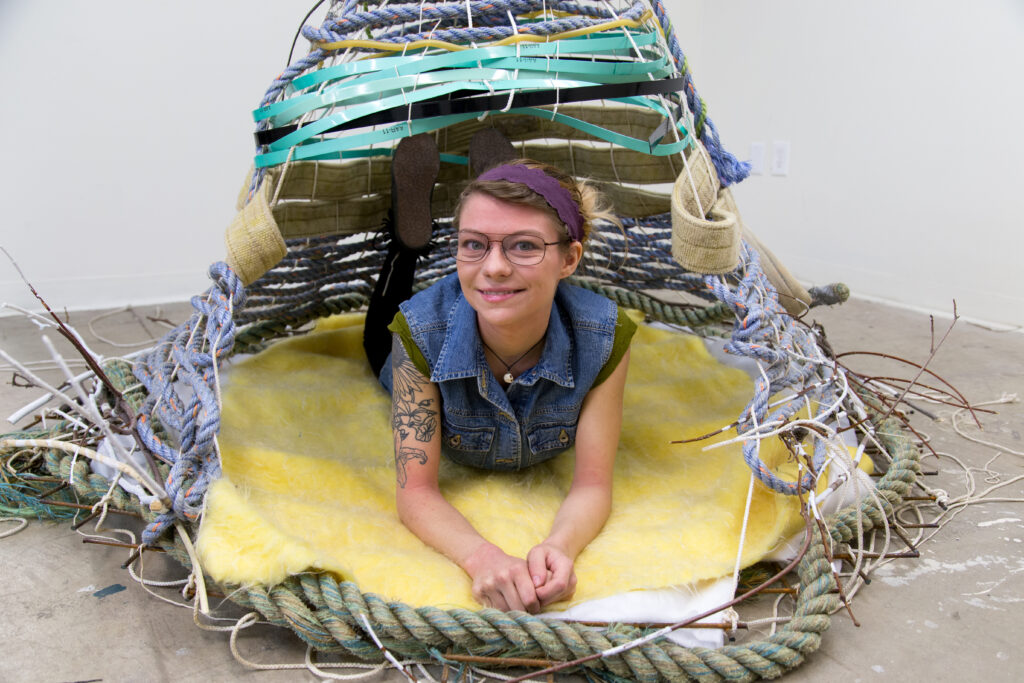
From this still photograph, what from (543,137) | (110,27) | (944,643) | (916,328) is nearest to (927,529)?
(944,643)

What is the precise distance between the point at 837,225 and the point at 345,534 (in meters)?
1.97

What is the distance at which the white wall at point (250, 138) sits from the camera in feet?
6.60

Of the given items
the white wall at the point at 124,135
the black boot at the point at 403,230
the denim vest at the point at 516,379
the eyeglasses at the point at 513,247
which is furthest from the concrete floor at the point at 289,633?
the white wall at the point at 124,135

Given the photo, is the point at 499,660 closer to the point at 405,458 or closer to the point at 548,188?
the point at 405,458

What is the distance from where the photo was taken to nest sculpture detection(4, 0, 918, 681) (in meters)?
0.82

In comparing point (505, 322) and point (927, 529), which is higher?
point (505, 322)

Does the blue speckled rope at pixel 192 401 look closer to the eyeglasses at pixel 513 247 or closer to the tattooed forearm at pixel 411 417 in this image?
the tattooed forearm at pixel 411 417

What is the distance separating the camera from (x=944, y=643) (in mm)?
858

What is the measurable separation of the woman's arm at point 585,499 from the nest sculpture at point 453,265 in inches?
2.4

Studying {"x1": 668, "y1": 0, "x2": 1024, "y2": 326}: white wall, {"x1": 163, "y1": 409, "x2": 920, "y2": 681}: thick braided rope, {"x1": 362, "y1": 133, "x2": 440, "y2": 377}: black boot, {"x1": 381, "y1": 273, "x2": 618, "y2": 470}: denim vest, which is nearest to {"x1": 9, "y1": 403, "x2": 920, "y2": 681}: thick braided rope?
{"x1": 163, "y1": 409, "x2": 920, "y2": 681}: thick braided rope

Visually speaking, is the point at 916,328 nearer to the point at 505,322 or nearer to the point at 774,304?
the point at 774,304

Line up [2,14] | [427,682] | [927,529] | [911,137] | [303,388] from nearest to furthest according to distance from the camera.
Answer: [427,682] → [927,529] → [303,388] → [2,14] → [911,137]

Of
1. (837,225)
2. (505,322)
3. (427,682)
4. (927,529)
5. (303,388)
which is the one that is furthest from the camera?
(837,225)

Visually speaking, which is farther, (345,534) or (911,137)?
(911,137)
